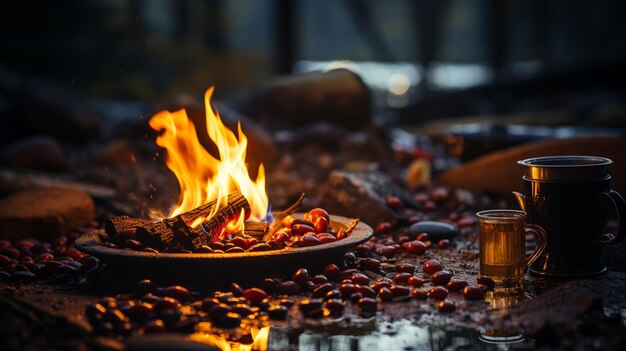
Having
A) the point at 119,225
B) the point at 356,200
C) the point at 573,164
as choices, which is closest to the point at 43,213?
the point at 119,225

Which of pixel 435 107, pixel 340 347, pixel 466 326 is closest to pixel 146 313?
pixel 340 347

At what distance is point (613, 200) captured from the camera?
400 centimetres

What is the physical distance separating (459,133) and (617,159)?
1973 millimetres

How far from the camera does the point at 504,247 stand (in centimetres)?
402

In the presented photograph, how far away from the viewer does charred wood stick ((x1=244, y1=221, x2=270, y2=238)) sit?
173 inches

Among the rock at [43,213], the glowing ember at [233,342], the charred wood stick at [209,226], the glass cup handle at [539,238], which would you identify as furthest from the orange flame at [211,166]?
the glass cup handle at [539,238]

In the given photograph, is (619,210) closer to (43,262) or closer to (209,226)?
(209,226)

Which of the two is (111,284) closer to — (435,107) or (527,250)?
(527,250)

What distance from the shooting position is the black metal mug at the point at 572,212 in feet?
13.2

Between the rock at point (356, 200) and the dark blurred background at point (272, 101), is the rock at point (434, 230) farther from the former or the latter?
the dark blurred background at point (272, 101)

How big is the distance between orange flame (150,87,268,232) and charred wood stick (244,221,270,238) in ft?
0.53

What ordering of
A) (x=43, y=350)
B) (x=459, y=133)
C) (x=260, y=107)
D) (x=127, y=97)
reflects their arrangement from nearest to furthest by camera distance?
(x=43, y=350) < (x=459, y=133) < (x=260, y=107) < (x=127, y=97)

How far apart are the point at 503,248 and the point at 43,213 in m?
3.02

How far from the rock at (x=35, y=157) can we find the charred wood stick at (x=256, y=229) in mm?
4343
